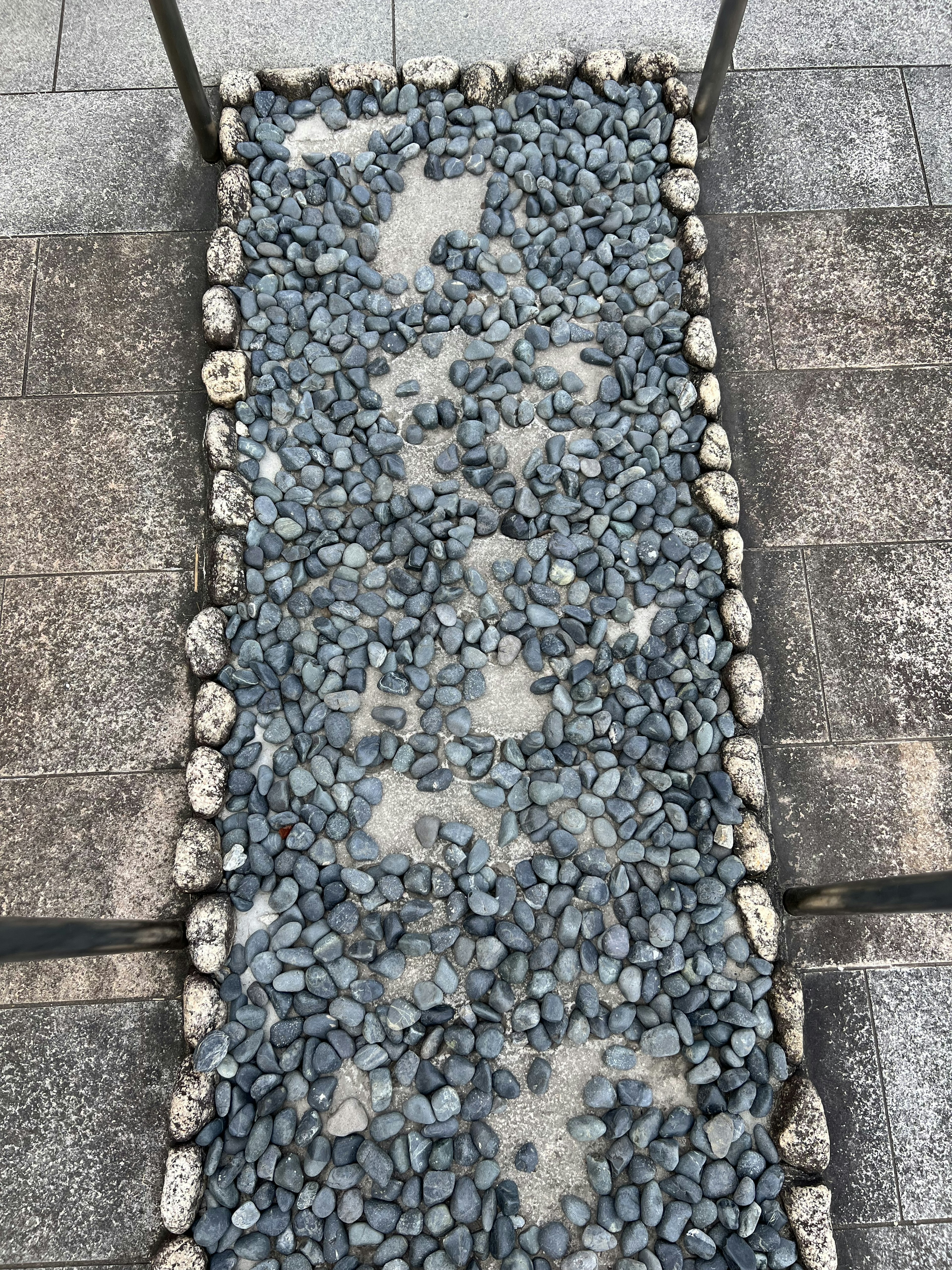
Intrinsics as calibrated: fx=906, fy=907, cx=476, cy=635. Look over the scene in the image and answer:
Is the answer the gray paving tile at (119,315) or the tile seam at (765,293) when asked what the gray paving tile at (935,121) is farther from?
the gray paving tile at (119,315)

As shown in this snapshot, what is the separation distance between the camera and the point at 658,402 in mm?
1904

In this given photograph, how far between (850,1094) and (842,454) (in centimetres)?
126

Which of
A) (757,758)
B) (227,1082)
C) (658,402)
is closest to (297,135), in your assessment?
(658,402)

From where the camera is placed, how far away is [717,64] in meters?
1.97

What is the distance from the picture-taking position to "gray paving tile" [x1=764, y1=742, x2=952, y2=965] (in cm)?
168

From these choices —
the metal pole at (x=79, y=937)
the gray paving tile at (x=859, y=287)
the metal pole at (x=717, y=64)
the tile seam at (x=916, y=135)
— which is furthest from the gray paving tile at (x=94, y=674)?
the tile seam at (x=916, y=135)

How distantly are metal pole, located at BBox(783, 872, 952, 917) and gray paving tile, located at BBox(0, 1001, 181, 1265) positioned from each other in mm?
1132

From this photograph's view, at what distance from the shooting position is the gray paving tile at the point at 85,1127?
1.53 m

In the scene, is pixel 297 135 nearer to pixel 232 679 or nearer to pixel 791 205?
pixel 791 205

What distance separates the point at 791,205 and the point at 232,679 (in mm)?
1681

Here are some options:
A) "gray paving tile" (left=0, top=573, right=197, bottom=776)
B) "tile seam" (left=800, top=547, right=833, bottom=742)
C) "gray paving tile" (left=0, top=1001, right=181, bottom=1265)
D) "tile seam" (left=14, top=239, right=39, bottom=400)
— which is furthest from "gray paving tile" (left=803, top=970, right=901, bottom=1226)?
"tile seam" (left=14, top=239, right=39, bottom=400)

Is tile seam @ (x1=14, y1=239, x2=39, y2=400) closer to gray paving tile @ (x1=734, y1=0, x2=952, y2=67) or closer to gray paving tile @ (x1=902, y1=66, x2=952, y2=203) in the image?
gray paving tile @ (x1=734, y1=0, x2=952, y2=67)

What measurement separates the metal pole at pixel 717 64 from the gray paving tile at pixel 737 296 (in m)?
0.22

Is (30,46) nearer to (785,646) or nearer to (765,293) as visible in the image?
(765,293)
